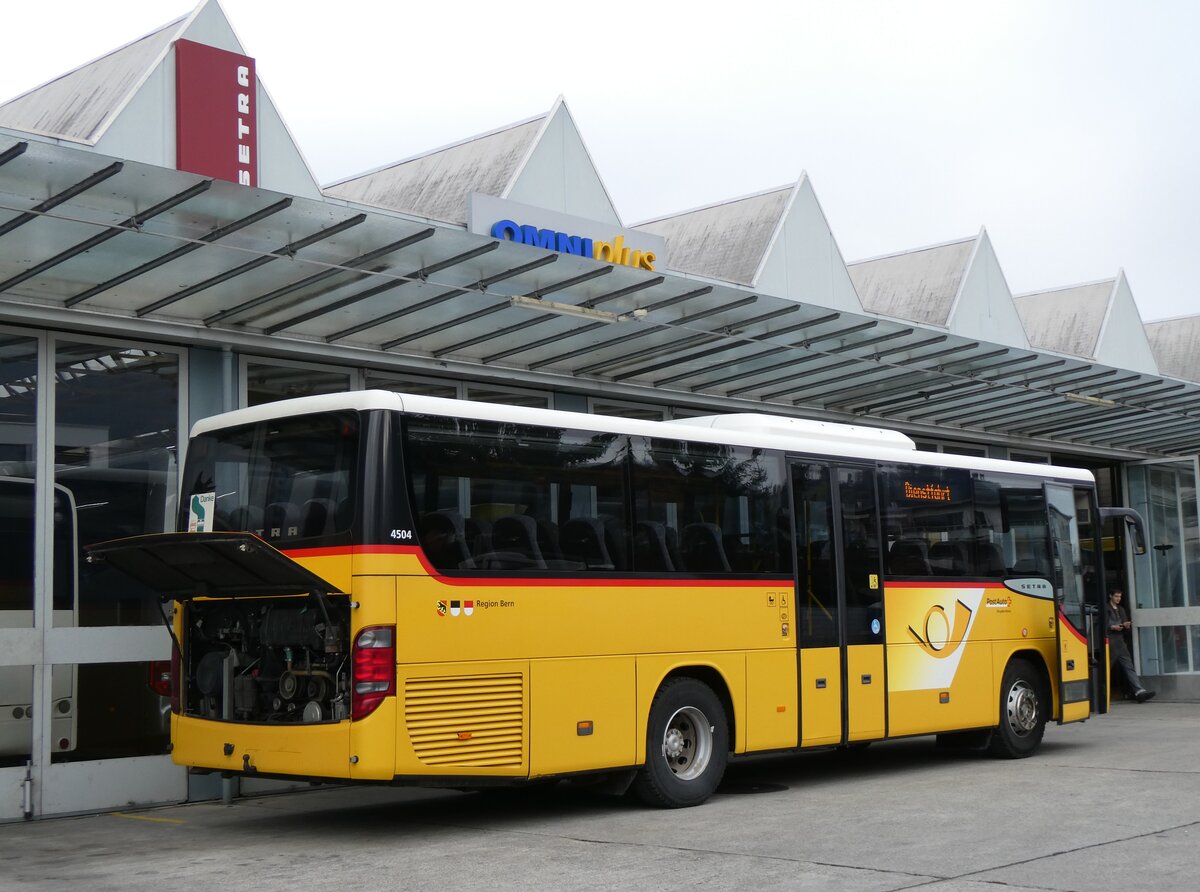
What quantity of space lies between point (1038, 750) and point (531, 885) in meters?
8.84

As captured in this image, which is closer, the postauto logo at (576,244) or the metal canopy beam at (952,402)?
the postauto logo at (576,244)

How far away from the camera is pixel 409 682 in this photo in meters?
8.88

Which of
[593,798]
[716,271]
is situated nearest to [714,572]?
[593,798]

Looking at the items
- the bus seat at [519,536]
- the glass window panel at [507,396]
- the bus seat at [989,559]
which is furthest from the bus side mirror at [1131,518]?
the bus seat at [519,536]

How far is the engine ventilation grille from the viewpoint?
8938 mm

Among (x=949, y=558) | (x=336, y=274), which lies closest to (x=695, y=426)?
(x=336, y=274)

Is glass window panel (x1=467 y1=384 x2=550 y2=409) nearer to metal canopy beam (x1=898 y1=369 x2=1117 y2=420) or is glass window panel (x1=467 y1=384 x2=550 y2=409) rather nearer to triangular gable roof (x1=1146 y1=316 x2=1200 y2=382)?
metal canopy beam (x1=898 y1=369 x2=1117 y2=420)

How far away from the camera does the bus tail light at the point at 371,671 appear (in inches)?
343

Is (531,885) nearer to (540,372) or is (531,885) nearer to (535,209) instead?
(535,209)

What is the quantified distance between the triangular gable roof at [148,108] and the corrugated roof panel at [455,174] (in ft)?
7.87

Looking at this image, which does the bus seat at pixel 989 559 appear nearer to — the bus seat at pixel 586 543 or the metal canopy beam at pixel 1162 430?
the bus seat at pixel 586 543

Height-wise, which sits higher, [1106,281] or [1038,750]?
[1106,281]

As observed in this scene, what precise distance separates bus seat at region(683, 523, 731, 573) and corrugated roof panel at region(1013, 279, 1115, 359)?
12.8 metres

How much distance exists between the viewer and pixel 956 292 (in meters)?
19.2
